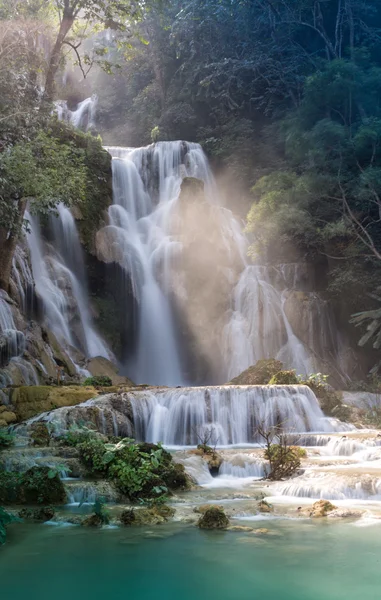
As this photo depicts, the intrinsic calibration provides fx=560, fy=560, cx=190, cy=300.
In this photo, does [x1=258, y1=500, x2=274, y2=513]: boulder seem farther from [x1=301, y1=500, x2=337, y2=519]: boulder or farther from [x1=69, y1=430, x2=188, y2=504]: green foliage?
[x1=69, y1=430, x2=188, y2=504]: green foliage

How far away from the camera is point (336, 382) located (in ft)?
81.0

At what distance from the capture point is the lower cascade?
14.1m

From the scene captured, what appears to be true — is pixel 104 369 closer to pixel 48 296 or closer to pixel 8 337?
pixel 48 296

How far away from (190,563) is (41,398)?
9.03 meters

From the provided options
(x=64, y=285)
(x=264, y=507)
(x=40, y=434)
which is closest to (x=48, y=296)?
(x=64, y=285)

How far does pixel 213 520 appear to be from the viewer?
685 cm

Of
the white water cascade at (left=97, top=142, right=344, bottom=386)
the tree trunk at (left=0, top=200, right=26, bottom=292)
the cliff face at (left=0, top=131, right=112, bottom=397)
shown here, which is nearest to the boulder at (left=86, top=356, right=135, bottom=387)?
the cliff face at (left=0, top=131, right=112, bottom=397)

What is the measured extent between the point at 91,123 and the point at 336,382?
3068 centimetres

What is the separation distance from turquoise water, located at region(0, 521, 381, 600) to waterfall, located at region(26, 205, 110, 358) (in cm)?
1535

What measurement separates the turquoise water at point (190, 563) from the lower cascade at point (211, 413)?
6.89 meters

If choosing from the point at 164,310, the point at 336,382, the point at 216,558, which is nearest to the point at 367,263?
the point at 336,382

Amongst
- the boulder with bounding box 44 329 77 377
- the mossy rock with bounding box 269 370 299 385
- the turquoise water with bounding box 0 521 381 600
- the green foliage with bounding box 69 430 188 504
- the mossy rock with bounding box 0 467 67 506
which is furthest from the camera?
the boulder with bounding box 44 329 77 377

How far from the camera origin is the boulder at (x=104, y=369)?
67.4 ft

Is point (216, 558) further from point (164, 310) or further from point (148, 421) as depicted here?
point (164, 310)
